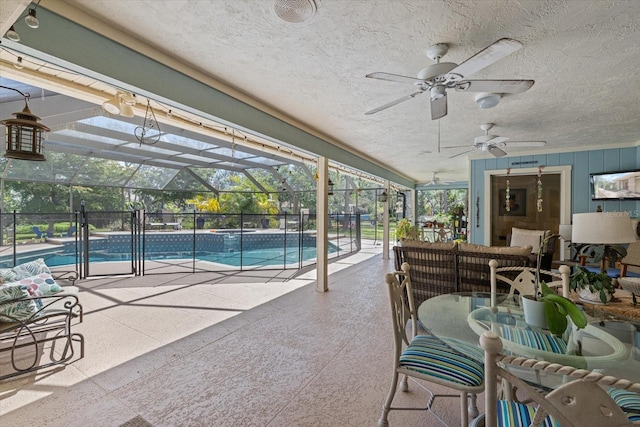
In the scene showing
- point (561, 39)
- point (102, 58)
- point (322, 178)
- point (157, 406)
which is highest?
point (561, 39)

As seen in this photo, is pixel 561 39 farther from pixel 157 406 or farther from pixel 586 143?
pixel 586 143

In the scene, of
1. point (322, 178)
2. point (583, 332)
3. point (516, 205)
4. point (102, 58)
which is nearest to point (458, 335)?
point (583, 332)

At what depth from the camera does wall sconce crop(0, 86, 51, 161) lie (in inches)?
89.3

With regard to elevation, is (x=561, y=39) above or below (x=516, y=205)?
above

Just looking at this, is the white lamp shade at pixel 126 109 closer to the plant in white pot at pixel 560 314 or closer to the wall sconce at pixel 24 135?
the wall sconce at pixel 24 135

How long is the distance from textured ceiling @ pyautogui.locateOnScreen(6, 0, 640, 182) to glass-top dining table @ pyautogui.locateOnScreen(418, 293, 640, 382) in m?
1.88

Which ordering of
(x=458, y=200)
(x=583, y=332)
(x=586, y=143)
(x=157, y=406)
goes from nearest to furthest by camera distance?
(x=583, y=332)
(x=157, y=406)
(x=586, y=143)
(x=458, y=200)

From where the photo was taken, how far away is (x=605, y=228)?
2248mm

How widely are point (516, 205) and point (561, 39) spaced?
489cm

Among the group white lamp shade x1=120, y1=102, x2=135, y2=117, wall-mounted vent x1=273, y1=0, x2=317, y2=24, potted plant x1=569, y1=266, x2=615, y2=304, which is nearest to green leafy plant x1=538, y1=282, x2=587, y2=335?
potted plant x1=569, y1=266, x2=615, y2=304

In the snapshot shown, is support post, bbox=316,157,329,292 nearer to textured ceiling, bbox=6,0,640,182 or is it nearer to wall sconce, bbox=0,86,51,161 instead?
textured ceiling, bbox=6,0,640,182

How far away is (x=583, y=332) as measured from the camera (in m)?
1.62

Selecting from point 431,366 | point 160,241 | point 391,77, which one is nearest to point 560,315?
point 431,366

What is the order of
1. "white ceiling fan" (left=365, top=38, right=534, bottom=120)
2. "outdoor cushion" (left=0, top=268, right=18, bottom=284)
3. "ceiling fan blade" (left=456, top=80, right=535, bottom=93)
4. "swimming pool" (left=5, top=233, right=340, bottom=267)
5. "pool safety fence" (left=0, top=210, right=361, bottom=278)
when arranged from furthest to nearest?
"swimming pool" (left=5, top=233, right=340, bottom=267), "pool safety fence" (left=0, top=210, right=361, bottom=278), "outdoor cushion" (left=0, top=268, right=18, bottom=284), "ceiling fan blade" (left=456, top=80, right=535, bottom=93), "white ceiling fan" (left=365, top=38, right=534, bottom=120)
